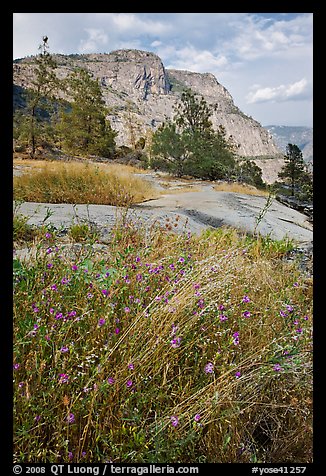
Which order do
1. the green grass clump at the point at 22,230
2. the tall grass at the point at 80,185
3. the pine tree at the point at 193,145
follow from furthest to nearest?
the pine tree at the point at 193,145 → the tall grass at the point at 80,185 → the green grass clump at the point at 22,230

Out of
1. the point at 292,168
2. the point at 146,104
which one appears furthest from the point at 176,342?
the point at 146,104

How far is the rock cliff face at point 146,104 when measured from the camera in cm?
326

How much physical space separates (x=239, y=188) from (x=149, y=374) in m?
2.58

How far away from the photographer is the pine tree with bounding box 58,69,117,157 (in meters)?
3.63

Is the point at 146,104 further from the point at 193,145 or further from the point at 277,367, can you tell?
the point at 277,367

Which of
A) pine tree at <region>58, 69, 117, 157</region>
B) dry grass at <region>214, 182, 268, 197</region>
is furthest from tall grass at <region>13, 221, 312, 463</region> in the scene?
pine tree at <region>58, 69, 117, 157</region>

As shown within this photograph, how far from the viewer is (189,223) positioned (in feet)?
9.60

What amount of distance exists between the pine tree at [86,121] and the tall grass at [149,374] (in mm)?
2102

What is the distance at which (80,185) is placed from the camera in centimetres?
316

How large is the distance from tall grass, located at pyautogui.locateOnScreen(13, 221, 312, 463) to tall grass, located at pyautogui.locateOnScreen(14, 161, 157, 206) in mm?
1143

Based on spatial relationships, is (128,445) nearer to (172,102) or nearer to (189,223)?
(189,223)

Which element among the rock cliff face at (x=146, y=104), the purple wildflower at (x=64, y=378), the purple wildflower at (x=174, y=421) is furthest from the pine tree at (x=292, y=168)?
the purple wildflower at (x=64, y=378)

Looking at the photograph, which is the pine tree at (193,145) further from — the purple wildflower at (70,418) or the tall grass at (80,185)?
the purple wildflower at (70,418)
